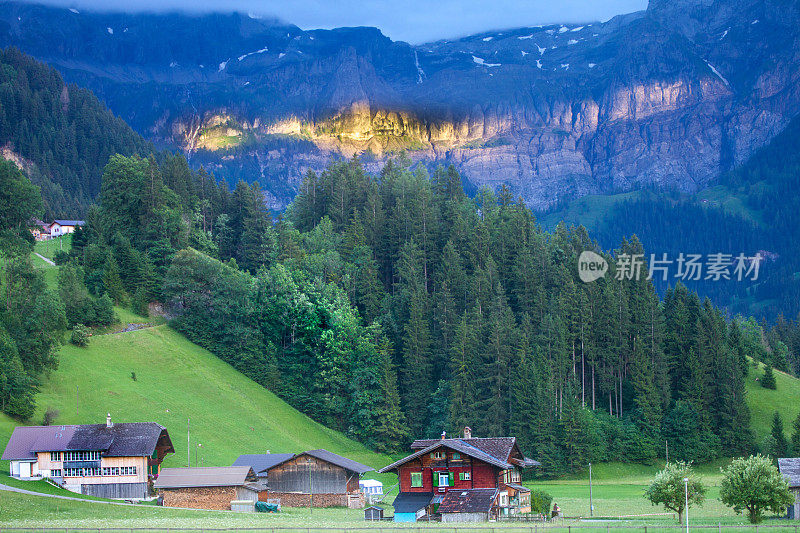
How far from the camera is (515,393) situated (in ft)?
390

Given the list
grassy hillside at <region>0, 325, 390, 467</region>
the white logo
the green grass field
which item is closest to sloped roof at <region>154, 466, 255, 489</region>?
the green grass field

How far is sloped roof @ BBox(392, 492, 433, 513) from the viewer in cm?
7431

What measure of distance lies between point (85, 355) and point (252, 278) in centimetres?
3045

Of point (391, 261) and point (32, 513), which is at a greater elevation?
point (391, 261)

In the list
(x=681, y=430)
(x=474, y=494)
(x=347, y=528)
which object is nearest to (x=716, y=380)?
(x=681, y=430)

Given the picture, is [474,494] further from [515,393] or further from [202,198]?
[202,198]

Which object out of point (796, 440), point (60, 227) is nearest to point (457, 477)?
point (796, 440)

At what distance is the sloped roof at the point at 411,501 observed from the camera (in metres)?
74.3

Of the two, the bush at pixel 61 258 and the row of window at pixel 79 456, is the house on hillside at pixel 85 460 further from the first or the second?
the bush at pixel 61 258

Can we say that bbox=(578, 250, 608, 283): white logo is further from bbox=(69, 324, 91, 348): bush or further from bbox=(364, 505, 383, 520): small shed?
bbox=(69, 324, 91, 348): bush

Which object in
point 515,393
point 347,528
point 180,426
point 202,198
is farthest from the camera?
point 202,198

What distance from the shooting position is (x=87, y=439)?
8288 centimetres

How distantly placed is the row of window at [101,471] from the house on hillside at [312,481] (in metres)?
12.0

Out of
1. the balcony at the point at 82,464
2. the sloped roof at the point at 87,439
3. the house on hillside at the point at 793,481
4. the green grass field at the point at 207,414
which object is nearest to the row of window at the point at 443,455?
the green grass field at the point at 207,414
